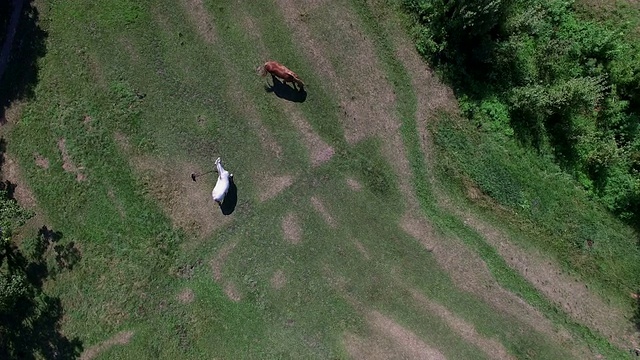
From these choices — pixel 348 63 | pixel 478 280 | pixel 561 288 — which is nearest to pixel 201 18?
pixel 348 63

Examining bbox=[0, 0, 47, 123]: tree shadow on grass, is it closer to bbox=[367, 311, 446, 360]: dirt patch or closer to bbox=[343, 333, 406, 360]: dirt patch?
bbox=[343, 333, 406, 360]: dirt patch

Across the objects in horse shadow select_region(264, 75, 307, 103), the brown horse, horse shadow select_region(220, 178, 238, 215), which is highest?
the brown horse

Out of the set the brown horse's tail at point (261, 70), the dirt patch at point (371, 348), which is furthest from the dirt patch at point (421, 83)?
the dirt patch at point (371, 348)

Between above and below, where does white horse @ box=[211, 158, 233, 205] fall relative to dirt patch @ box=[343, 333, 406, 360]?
above

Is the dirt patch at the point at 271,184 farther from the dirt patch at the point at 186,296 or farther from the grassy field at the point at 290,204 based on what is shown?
the dirt patch at the point at 186,296

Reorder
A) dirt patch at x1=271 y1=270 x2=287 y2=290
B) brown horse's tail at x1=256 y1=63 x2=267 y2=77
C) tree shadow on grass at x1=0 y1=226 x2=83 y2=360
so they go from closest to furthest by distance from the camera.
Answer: tree shadow on grass at x1=0 y1=226 x2=83 y2=360, dirt patch at x1=271 y1=270 x2=287 y2=290, brown horse's tail at x1=256 y1=63 x2=267 y2=77

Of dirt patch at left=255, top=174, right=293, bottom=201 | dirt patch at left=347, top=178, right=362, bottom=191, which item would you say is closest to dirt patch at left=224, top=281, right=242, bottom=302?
dirt patch at left=255, top=174, right=293, bottom=201

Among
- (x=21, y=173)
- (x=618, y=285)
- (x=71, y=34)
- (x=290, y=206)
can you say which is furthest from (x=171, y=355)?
(x=618, y=285)
